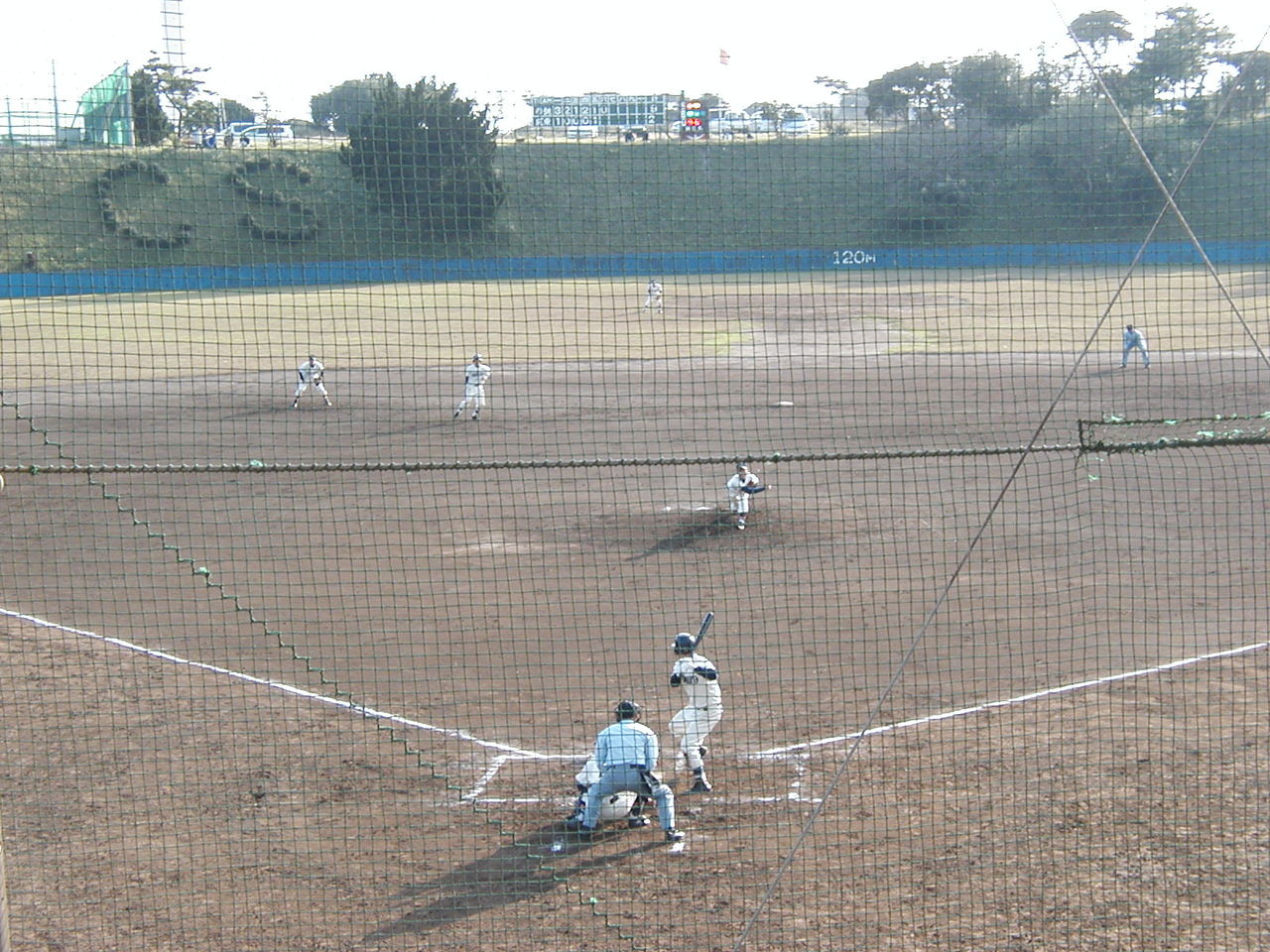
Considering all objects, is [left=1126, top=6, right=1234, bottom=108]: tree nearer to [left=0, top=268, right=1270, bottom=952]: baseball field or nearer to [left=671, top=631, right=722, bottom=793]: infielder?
[left=0, top=268, right=1270, bottom=952]: baseball field

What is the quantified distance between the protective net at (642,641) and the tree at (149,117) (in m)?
0.46

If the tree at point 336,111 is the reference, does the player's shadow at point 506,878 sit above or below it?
below

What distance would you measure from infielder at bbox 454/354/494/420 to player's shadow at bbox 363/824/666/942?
17155 millimetres

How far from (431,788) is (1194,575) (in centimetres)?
968

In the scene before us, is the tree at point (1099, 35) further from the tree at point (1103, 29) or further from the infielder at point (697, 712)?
the infielder at point (697, 712)

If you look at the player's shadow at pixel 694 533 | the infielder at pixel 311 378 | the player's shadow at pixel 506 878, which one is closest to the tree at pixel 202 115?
the player's shadow at pixel 506 878

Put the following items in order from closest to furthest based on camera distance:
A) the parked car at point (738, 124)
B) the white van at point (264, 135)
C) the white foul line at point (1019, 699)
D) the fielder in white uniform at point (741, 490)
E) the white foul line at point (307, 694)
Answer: the white van at point (264, 135) → the parked car at point (738, 124) → the white foul line at point (1019, 699) → the white foul line at point (307, 694) → the fielder in white uniform at point (741, 490)

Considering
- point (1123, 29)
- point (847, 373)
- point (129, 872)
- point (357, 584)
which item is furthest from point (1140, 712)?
point (847, 373)

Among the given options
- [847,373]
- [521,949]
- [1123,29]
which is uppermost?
[1123,29]

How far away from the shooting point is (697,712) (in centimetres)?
916

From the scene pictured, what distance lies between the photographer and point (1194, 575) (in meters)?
14.6

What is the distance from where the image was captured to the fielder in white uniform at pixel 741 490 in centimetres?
1689

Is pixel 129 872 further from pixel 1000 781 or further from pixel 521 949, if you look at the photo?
pixel 1000 781

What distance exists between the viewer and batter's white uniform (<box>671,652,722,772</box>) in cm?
906
